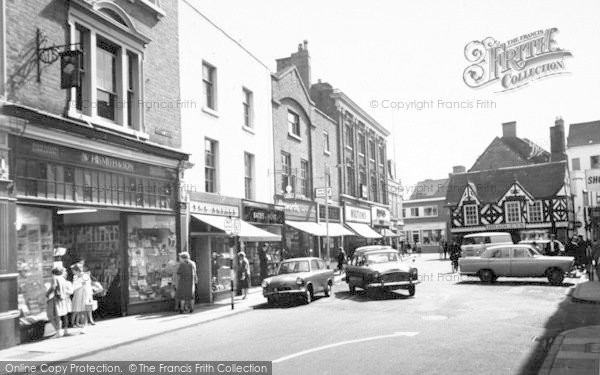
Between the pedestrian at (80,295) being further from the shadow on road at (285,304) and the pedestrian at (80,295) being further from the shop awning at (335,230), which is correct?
the shop awning at (335,230)

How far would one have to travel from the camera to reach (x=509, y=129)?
64.9m

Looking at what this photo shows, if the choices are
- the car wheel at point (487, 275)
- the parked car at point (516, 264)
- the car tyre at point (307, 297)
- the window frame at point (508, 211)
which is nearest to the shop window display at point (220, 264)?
the car tyre at point (307, 297)

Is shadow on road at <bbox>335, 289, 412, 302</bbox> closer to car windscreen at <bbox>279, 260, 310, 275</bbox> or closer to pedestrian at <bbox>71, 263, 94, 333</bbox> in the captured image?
car windscreen at <bbox>279, 260, 310, 275</bbox>

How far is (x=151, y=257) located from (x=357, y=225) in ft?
74.8

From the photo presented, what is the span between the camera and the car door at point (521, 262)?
21.0 m

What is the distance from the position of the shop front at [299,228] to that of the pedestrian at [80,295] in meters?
13.0

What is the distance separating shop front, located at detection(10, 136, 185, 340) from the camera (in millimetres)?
11867

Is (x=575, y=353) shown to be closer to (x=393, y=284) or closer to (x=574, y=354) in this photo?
(x=574, y=354)

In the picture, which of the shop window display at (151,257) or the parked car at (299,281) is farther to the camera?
the parked car at (299,281)

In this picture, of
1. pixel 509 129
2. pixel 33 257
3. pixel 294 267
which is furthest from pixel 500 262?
pixel 509 129

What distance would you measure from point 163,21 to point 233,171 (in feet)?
21.1

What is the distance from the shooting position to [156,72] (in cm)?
1703

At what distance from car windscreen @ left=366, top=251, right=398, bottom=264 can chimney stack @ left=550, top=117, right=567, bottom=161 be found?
44.3 m

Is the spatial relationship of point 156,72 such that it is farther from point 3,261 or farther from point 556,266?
point 556,266
